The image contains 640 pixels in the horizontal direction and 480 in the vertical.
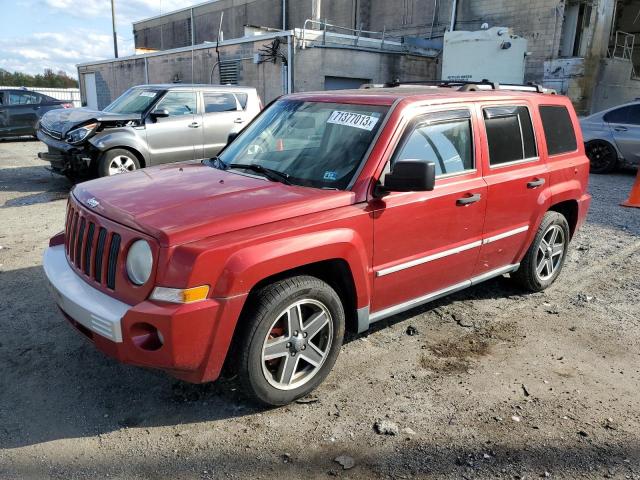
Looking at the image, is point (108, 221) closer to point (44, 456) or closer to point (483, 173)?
point (44, 456)

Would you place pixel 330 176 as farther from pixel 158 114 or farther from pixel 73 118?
pixel 73 118

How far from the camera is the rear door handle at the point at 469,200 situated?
3.80 m

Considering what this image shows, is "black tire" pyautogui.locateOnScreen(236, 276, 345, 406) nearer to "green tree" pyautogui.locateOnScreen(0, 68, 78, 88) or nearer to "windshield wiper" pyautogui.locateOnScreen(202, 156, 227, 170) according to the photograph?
"windshield wiper" pyautogui.locateOnScreen(202, 156, 227, 170)

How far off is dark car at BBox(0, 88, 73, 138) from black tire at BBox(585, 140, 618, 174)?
1543 cm

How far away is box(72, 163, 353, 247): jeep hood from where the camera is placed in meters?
2.76

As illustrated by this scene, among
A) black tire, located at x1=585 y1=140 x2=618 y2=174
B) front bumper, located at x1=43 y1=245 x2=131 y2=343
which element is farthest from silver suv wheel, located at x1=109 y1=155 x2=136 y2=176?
black tire, located at x1=585 y1=140 x2=618 y2=174

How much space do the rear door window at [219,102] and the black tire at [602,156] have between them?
7757 mm

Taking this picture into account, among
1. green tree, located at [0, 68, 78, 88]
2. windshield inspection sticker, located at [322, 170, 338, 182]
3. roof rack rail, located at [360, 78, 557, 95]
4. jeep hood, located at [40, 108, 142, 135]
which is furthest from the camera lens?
green tree, located at [0, 68, 78, 88]

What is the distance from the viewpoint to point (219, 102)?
32.3 feet

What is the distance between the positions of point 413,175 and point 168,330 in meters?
1.60

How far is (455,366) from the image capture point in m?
3.72

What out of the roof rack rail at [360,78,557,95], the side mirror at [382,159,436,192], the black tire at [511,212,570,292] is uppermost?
the roof rack rail at [360,78,557,95]

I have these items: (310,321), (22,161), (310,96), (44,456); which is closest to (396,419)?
(310,321)

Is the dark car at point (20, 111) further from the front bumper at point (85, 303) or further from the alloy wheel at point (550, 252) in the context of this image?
the alloy wheel at point (550, 252)
